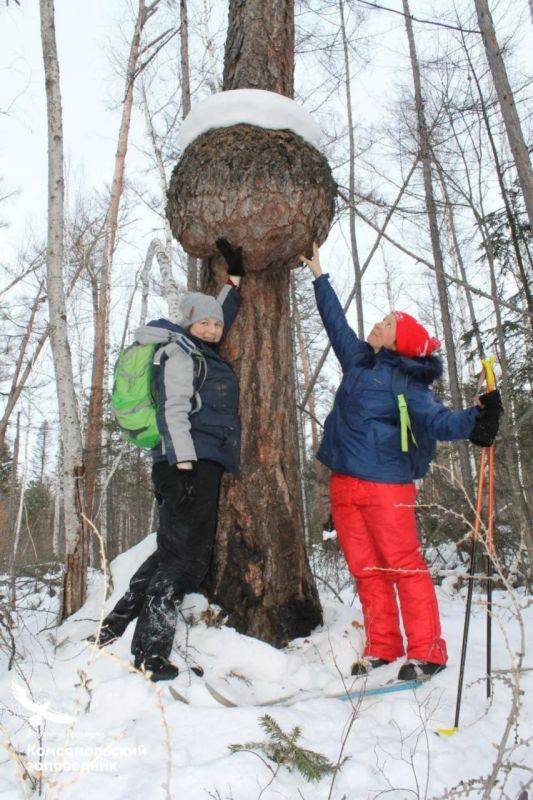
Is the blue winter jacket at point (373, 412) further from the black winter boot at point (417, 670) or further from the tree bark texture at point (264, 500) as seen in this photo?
the black winter boot at point (417, 670)

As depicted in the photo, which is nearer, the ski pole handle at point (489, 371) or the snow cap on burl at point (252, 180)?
the ski pole handle at point (489, 371)

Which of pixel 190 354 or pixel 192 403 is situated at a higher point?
pixel 190 354

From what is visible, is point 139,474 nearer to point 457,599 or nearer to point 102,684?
point 457,599

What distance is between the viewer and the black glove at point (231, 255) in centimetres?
294

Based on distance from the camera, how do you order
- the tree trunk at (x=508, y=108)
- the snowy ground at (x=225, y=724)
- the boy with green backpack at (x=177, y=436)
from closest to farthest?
1. the snowy ground at (x=225, y=724)
2. the boy with green backpack at (x=177, y=436)
3. the tree trunk at (x=508, y=108)

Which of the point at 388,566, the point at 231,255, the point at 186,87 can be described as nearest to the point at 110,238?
the point at 186,87

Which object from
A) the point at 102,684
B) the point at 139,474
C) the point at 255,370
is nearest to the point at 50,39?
the point at 255,370

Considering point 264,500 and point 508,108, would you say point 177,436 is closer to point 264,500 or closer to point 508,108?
point 264,500

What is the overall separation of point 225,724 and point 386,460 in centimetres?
150

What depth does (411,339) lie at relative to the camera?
9.64 feet

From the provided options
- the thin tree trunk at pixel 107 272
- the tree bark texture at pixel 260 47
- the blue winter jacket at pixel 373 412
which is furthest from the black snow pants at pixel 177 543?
the thin tree trunk at pixel 107 272

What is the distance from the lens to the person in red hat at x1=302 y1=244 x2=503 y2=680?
8.55 feet

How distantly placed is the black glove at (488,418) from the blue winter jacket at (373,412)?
286 millimetres

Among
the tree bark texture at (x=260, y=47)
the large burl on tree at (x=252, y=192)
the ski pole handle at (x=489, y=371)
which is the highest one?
the tree bark texture at (x=260, y=47)
